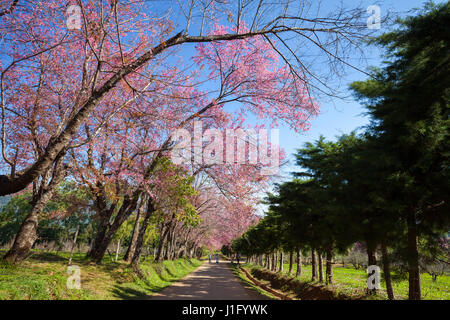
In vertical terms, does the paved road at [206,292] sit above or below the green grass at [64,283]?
below

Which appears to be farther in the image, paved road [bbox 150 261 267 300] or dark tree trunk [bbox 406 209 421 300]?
paved road [bbox 150 261 267 300]

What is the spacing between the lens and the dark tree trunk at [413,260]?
20.2ft

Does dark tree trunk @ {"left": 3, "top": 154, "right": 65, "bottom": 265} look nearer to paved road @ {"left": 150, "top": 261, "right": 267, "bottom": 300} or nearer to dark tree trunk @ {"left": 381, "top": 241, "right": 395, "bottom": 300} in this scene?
paved road @ {"left": 150, "top": 261, "right": 267, "bottom": 300}

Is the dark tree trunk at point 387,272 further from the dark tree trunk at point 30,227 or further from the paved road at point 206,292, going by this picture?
the dark tree trunk at point 30,227

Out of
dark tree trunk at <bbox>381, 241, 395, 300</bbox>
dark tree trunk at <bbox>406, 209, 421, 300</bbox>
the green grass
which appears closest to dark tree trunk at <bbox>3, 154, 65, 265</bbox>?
the green grass

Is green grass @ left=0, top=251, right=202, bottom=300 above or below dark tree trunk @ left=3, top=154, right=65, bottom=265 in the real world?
below

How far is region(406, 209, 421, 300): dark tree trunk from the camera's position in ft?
20.2

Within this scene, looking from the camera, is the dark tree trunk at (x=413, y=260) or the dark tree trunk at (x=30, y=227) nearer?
the dark tree trunk at (x=413, y=260)

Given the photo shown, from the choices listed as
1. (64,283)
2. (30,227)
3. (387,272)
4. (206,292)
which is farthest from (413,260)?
(30,227)

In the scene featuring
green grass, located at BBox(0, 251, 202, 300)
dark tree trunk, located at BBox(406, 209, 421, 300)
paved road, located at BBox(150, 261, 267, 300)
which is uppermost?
dark tree trunk, located at BBox(406, 209, 421, 300)

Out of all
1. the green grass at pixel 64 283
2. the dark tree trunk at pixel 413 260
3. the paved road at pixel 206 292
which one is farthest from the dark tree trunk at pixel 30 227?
the dark tree trunk at pixel 413 260

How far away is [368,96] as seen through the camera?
8562 mm
